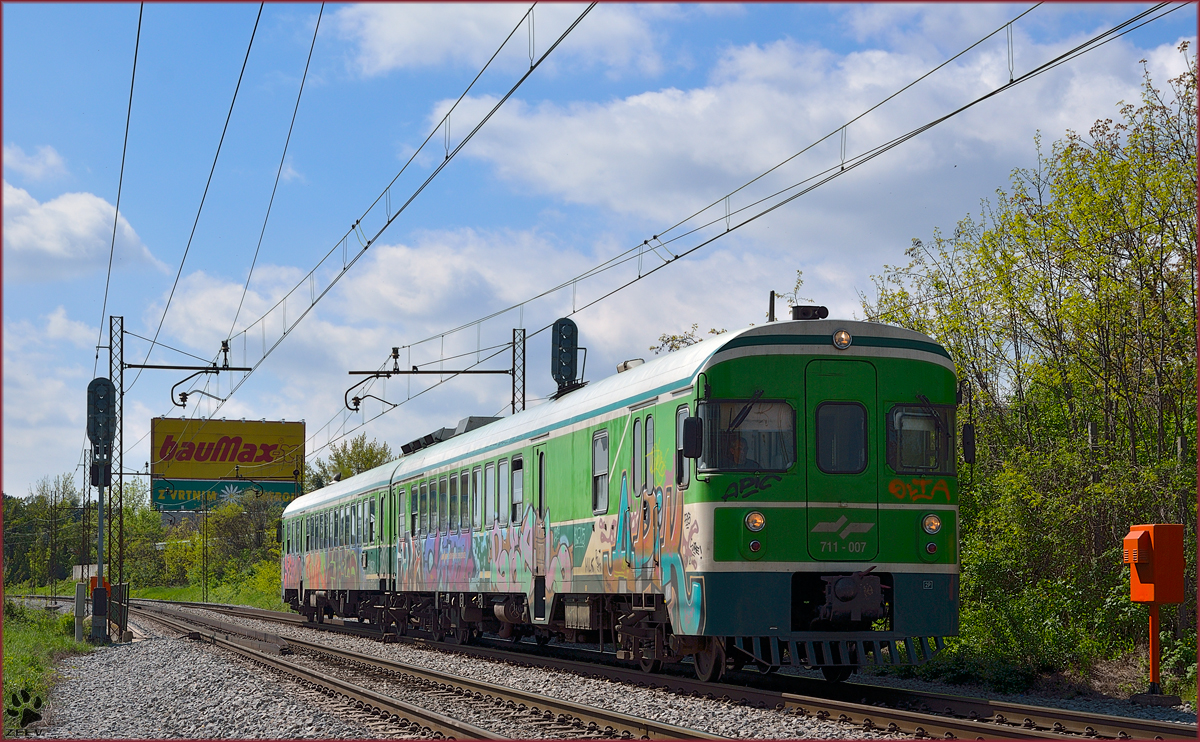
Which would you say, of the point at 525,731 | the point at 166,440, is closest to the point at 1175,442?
the point at 525,731

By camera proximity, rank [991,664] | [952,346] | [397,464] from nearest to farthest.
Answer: [991,664] → [952,346] → [397,464]

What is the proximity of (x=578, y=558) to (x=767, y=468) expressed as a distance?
13.4 feet

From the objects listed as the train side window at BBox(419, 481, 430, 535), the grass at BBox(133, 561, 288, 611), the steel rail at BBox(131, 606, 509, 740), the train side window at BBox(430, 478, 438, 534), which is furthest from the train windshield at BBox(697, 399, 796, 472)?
the grass at BBox(133, 561, 288, 611)

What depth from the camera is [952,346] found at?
19750mm

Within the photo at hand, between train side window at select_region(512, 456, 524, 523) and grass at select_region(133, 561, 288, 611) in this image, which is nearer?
train side window at select_region(512, 456, 524, 523)

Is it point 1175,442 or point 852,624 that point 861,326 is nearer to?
point 852,624

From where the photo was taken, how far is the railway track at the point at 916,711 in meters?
9.10

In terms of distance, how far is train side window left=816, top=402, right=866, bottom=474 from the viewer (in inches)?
469

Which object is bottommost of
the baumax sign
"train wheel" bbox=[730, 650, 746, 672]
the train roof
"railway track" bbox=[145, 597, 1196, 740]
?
"railway track" bbox=[145, 597, 1196, 740]

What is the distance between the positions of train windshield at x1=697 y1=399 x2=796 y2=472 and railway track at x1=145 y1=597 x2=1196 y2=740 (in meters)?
2.08

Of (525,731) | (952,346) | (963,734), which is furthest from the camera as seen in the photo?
(952,346)

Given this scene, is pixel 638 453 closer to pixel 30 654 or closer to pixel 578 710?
pixel 578 710

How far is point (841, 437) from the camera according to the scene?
1202cm

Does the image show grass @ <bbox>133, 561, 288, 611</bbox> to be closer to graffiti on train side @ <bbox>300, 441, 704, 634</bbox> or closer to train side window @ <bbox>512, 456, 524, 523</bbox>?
graffiti on train side @ <bbox>300, 441, 704, 634</bbox>
